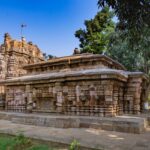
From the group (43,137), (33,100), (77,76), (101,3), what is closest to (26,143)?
(43,137)

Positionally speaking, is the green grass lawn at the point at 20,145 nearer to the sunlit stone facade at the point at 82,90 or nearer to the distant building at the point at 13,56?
the sunlit stone facade at the point at 82,90

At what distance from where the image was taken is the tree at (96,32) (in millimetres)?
22938

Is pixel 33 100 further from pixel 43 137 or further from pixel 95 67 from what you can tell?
pixel 43 137

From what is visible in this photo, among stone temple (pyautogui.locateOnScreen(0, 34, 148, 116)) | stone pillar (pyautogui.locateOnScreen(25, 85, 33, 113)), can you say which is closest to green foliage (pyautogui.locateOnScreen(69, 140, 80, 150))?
stone temple (pyautogui.locateOnScreen(0, 34, 148, 116))

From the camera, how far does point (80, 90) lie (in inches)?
363

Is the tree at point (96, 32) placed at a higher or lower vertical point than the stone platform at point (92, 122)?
higher

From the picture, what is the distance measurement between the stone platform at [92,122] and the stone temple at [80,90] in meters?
1.01

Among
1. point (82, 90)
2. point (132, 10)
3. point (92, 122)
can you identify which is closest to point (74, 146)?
point (92, 122)

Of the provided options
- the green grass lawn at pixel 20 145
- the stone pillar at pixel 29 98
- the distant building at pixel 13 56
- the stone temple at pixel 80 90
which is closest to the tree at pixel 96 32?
the distant building at pixel 13 56

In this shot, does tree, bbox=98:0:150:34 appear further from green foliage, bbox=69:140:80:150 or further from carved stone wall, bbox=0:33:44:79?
carved stone wall, bbox=0:33:44:79

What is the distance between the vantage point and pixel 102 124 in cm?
736

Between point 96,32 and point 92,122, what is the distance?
17729 mm

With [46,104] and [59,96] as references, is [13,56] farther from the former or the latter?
[59,96]

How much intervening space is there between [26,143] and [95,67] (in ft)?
21.0
